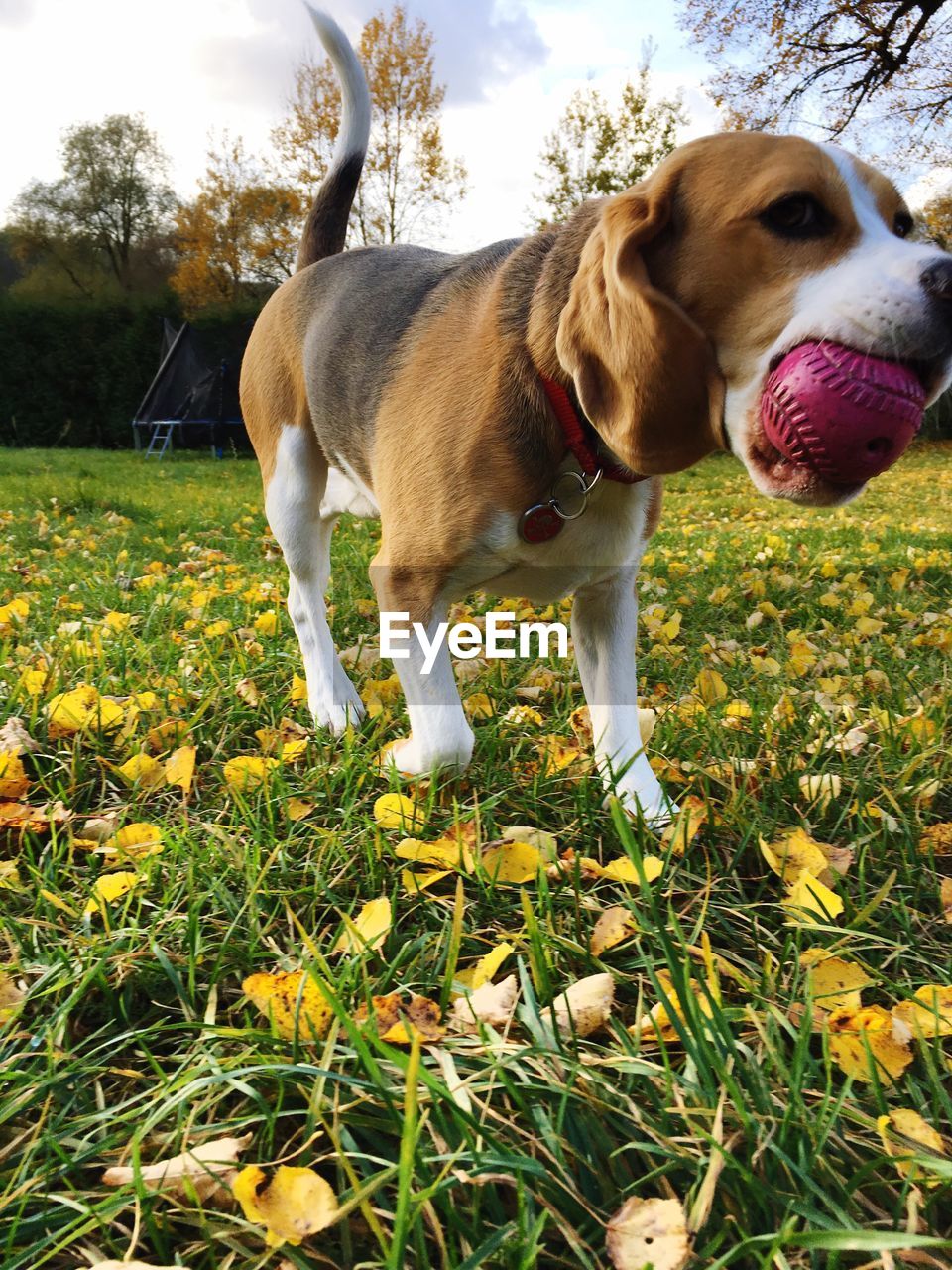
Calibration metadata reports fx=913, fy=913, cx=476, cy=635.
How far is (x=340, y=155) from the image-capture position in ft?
11.9

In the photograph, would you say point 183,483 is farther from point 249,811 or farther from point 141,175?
point 141,175

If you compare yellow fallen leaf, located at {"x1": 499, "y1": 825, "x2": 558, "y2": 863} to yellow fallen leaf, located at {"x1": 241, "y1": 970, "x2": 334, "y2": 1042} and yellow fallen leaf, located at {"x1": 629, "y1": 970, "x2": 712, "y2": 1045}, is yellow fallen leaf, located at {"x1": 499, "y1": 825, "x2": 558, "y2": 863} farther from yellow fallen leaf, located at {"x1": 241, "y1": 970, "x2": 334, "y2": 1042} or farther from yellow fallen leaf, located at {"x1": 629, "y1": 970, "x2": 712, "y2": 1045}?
yellow fallen leaf, located at {"x1": 241, "y1": 970, "x2": 334, "y2": 1042}

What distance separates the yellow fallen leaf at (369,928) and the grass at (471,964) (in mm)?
38

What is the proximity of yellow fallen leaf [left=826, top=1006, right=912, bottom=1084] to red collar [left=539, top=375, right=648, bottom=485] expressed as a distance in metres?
1.26

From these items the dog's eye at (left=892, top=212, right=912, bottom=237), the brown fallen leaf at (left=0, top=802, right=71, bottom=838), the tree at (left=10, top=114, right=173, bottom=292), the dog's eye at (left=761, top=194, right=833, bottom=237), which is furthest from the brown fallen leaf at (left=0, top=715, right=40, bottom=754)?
the tree at (left=10, top=114, right=173, bottom=292)

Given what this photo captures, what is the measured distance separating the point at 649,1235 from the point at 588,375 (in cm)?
152

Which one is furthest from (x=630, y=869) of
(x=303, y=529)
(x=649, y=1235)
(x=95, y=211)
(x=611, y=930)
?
(x=95, y=211)

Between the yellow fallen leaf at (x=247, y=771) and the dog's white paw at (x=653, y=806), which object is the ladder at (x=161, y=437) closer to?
the yellow fallen leaf at (x=247, y=771)

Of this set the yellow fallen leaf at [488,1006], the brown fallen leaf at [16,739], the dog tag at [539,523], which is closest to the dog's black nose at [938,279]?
the dog tag at [539,523]

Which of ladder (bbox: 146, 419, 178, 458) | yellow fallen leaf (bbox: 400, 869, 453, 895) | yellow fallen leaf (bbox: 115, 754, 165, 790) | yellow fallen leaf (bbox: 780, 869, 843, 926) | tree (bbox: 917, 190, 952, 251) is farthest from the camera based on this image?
tree (bbox: 917, 190, 952, 251)

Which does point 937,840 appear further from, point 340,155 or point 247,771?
point 340,155

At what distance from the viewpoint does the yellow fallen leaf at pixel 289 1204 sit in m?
1.07

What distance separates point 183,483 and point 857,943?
12.3 metres

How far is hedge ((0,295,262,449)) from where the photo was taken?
23.1 metres
